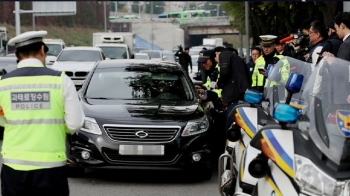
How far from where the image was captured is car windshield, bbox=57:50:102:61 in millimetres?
24094

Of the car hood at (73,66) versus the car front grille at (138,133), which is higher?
the car front grille at (138,133)

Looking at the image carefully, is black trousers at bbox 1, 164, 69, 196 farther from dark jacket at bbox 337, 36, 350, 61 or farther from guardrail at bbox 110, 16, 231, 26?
guardrail at bbox 110, 16, 231, 26

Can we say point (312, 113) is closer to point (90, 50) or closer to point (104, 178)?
point (104, 178)

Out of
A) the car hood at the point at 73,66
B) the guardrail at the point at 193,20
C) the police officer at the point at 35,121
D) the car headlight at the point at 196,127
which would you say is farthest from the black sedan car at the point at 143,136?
the guardrail at the point at 193,20

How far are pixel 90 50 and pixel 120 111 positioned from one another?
1503cm

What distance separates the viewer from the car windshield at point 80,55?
24094 millimetres

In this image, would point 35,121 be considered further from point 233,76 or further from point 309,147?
point 233,76

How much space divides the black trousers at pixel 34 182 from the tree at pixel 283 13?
22.7 metres

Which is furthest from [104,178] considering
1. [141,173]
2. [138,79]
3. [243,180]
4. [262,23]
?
[262,23]

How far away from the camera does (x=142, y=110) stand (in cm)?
981

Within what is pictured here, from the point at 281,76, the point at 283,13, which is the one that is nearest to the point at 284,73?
the point at 281,76

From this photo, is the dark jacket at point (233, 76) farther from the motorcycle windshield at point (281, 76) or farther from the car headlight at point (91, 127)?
the motorcycle windshield at point (281, 76)

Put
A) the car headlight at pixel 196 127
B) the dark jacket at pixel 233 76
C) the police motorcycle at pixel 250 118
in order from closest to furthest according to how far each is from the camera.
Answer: the police motorcycle at pixel 250 118 → the car headlight at pixel 196 127 → the dark jacket at pixel 233 76

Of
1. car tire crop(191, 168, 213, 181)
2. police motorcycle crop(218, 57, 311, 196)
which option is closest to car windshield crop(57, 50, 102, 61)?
car tire crop(191, 168, 213, 181)
